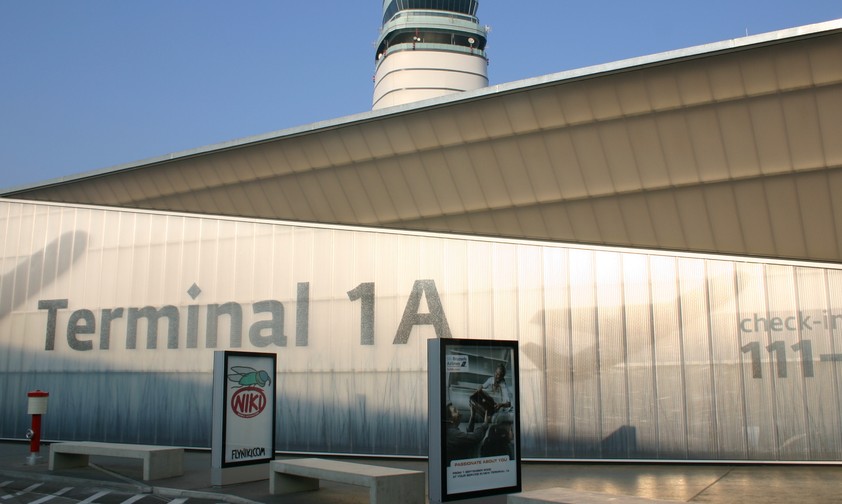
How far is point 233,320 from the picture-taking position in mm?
21812

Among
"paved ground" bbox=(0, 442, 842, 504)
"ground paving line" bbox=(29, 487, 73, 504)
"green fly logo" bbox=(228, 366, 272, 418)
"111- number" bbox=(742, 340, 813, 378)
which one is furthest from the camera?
"111- number" bbox=(742, 340, 813, 378)

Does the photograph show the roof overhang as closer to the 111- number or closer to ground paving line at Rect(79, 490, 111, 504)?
the 111- number

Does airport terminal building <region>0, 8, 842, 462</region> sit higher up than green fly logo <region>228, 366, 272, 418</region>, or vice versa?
airport terminal building <region>0, 8, 842, 462</region>

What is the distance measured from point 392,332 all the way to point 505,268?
10.7 ft

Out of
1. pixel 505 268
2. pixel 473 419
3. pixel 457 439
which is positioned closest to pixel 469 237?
pixel 505 268

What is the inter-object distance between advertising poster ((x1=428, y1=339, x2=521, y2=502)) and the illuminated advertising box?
189 inches

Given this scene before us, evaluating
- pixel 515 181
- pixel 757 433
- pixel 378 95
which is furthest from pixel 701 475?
pixel 378 95

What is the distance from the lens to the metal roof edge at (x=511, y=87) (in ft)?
47.6

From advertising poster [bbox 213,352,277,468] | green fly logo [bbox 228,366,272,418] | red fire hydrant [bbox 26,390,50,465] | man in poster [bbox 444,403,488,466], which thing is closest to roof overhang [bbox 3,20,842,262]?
advertising poster [bbox 213,352,277,468]

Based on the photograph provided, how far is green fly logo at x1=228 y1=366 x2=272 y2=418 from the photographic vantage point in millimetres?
14445

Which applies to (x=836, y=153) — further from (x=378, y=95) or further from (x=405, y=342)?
(x=378, y=95)

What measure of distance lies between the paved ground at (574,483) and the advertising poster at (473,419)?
71.0 inches

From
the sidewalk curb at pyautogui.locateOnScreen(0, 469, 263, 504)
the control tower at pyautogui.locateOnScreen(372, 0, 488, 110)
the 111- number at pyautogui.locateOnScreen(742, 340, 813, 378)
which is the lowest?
the sidewalk curb at pyautogui.locateOnScreen(0, 469, 263, 504)

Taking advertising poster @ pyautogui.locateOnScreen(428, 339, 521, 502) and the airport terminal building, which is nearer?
advertising poster @ pyautogui.locateOnScreen(428, 339, 521, 502)
